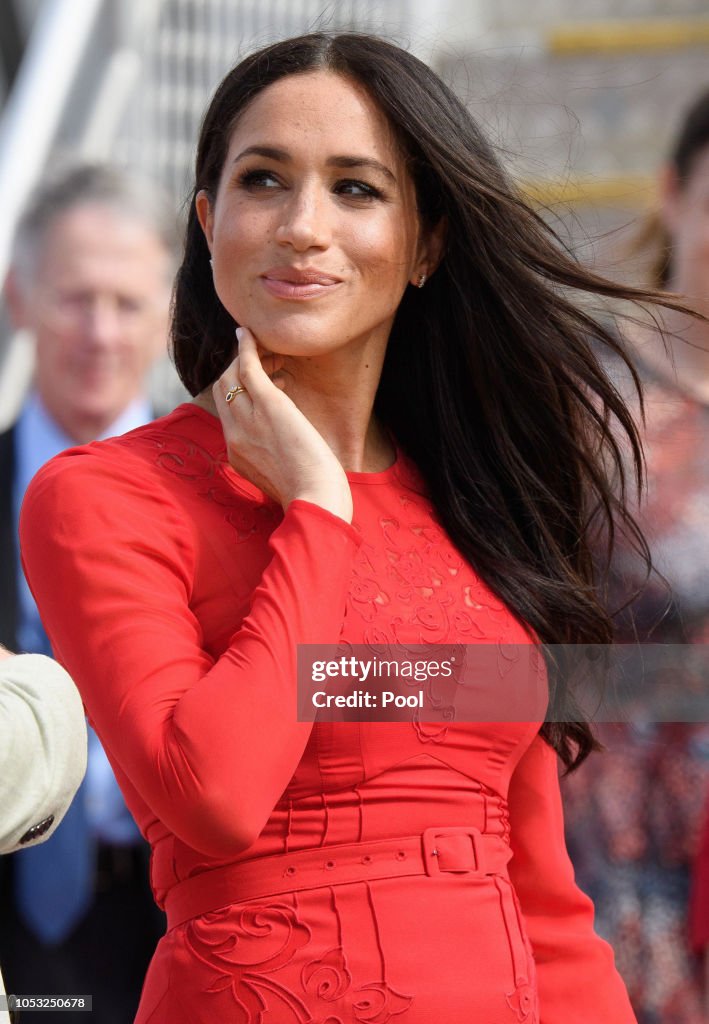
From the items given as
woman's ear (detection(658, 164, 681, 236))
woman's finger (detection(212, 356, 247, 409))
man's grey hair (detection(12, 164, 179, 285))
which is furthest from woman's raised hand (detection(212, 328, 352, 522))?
man's grey hair (detection(12, 164, 179, 285))

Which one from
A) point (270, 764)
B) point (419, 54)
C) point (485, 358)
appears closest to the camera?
point (270, 764)

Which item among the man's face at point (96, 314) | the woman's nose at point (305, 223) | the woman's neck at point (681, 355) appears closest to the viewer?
the woman's nose at point (305, 223)

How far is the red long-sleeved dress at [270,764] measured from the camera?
1.96m

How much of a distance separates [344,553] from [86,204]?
7.45 feet

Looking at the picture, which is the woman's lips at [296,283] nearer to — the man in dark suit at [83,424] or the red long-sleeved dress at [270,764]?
the red long-sleeved dress at [270,764]

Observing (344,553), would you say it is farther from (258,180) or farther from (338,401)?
(258,180)

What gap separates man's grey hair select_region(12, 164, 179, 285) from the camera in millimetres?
4145

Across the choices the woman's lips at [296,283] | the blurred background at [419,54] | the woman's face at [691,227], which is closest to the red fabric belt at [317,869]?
the woman's lips at [296,283]

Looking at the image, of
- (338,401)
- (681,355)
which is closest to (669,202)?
(681,355)

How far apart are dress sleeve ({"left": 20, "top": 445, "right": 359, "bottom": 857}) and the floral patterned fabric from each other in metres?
1.33

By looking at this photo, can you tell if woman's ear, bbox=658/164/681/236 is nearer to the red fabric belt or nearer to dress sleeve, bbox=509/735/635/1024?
dress sleeve, bbox=509/735/635/1024

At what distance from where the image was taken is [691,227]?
12.3 feet

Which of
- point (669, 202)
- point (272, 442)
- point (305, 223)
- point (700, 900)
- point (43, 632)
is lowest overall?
point (700, 900)

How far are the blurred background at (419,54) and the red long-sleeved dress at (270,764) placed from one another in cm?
90
